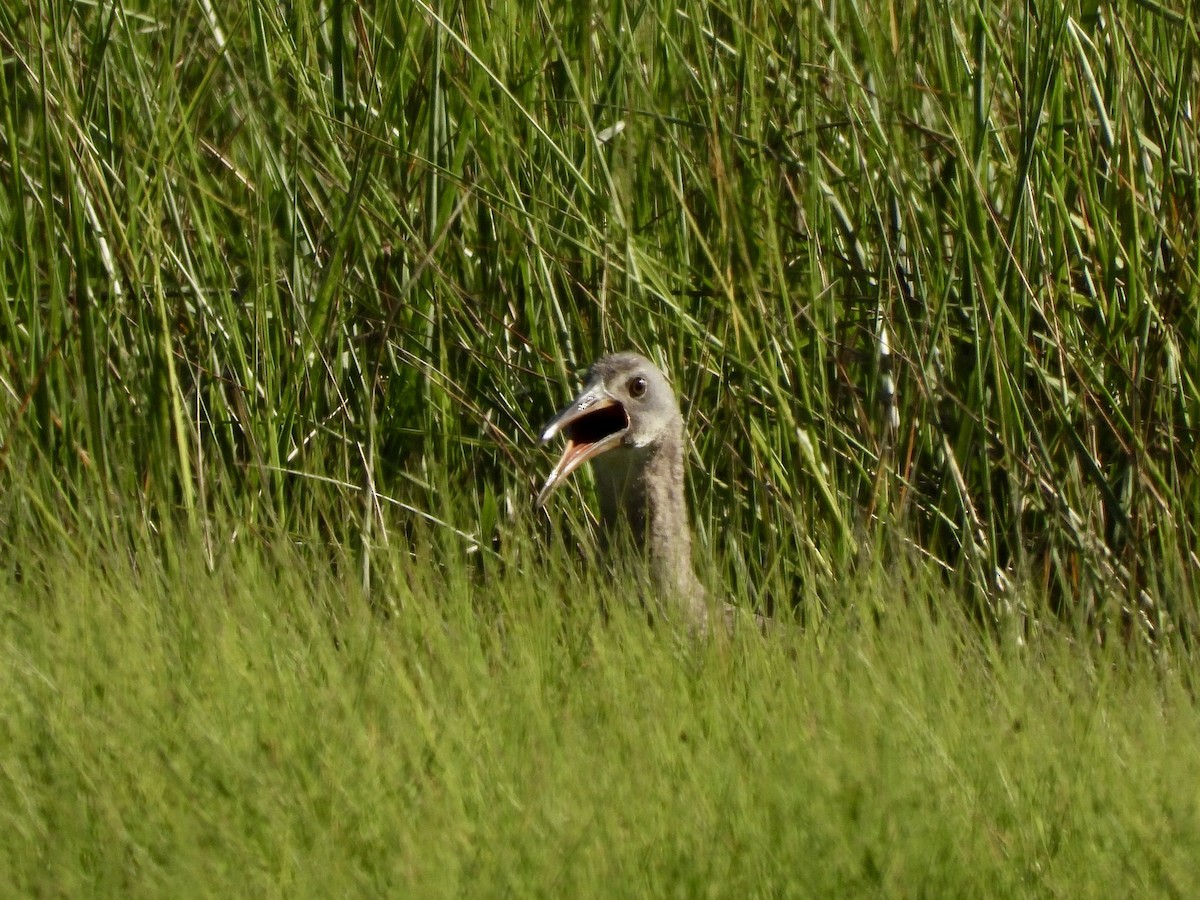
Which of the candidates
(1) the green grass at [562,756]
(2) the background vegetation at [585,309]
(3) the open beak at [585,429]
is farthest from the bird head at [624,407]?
(1) the green grass at [562,756]

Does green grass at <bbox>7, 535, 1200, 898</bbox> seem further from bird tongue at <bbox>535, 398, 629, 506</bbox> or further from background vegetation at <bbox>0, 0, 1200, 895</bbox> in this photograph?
bird tongue at <bbox>535, 398, 629, 506</bbox>

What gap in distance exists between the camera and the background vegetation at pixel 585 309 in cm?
299

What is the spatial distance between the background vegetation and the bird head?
0.15 m

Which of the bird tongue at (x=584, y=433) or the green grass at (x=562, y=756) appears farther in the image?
the bird tongue at (x=584, y=433)

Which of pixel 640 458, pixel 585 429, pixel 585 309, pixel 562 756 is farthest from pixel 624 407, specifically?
pixel 562 756

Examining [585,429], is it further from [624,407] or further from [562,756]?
[562,756]

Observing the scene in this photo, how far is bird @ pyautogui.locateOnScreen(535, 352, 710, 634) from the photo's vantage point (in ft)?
10.9

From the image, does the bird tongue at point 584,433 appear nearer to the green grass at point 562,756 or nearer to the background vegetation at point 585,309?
the background vegetation at point 585,309

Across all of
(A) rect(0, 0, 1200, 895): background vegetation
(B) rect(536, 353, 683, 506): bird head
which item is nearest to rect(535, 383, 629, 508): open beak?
(B) rect(536, 353, 683, 506): bird head

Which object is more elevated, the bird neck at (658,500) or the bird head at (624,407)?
the bird head at (624,407)

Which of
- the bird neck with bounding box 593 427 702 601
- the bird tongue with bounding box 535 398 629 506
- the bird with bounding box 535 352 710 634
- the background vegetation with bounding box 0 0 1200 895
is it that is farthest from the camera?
the bird neck with bounding box 593 427 702 601

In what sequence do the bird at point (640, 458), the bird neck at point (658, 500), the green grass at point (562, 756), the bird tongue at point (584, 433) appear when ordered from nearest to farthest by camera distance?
the green grass at point (562, 756) → the bird tongue at point (584, 433) → the bird at point (640, 458) → the bird neck at point (658, 500)

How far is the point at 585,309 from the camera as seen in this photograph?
380cm

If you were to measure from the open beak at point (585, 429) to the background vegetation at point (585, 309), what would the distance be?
0.11 m
